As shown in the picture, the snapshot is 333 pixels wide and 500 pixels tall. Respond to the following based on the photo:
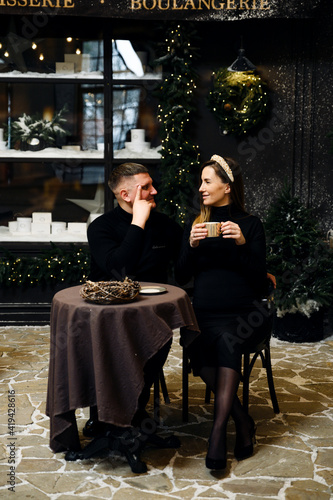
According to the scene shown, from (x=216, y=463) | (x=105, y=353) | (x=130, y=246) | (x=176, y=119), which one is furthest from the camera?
(x=176, y=119)

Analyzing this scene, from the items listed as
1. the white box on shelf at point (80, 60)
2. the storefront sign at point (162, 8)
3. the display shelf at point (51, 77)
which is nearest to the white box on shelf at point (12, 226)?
the display shelf at point (51, 77)

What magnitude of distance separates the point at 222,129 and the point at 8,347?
10.4ft

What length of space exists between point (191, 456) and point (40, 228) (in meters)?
3.98

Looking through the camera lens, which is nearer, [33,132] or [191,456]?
[191,456]

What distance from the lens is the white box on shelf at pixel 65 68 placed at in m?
6.89

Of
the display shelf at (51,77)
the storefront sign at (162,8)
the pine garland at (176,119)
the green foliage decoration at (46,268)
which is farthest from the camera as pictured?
the display shelf at (51,77)

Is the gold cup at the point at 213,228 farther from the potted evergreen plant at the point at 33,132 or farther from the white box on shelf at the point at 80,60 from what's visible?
the white box on shelf at the point at 80,60

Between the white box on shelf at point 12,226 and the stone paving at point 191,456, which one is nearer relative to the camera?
the stone paving at point 191,456

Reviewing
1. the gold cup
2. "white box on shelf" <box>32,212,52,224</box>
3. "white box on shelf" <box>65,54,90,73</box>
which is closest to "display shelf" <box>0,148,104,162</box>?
"white box on shelf" <box>32,212,52,224</box>

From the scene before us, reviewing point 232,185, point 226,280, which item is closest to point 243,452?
point 226,280

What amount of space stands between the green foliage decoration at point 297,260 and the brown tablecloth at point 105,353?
2855 mm

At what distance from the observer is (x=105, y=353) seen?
10.4 ft

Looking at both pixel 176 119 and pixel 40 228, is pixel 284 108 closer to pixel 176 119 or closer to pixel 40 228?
pixel 176 119

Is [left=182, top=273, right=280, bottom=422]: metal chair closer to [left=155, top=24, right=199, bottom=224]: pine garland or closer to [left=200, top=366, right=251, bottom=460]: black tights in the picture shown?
→ [left=200, top=366, right=251, bottom=460]: black tights
